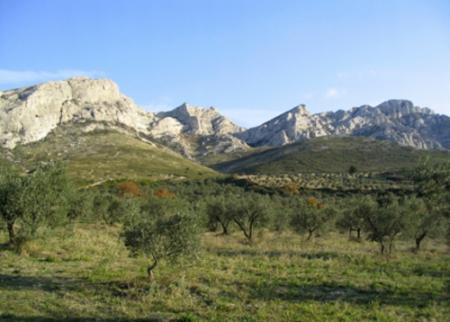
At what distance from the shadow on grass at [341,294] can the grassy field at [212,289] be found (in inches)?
2.0

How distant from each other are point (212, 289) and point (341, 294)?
657 cm

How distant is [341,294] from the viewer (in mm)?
20734

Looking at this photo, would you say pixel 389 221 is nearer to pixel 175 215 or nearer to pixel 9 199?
pixel 175 215

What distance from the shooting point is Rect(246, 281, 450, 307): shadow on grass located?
64.0 ft

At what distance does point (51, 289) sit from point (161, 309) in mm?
6101

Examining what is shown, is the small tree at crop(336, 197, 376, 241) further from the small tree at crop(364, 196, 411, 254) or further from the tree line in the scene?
the small tree at crop(364, 196, 411, 254)

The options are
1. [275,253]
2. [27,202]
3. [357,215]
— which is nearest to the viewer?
[27,202]

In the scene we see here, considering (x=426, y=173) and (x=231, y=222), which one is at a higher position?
(x=426, y=173)

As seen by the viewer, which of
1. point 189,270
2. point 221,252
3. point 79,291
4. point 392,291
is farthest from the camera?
point 221,252

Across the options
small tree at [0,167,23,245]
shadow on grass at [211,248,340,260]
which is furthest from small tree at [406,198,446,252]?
small tree at [0,167,23,245]

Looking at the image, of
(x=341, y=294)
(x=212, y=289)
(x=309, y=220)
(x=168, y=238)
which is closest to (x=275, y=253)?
(x=309, y=220)

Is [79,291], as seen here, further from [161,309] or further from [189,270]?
→ [189,270]

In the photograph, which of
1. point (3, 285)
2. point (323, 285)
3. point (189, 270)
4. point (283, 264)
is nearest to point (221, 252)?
point (283, 264)

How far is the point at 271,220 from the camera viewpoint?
2093 inches
